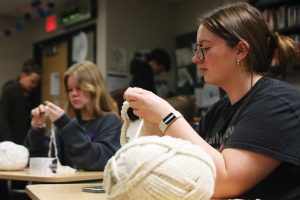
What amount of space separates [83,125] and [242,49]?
1353 mm

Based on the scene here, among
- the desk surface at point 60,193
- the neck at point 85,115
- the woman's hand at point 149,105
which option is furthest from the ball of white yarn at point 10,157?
the woman's hand at point 149,105

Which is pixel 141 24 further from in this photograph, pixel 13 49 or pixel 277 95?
pixel 277 95

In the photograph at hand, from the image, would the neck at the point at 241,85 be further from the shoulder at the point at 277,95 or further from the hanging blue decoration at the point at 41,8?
the hanging blue decoration at the point at 41,8

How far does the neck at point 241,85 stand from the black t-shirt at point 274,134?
0.07 meters

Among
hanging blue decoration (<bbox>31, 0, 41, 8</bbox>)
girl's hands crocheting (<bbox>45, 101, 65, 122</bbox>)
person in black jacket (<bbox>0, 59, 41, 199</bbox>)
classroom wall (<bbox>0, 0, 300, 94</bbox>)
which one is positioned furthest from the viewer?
hanging blue decoration (<bbox>31, 0, 41, 8</bbox>)

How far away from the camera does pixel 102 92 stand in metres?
2.35

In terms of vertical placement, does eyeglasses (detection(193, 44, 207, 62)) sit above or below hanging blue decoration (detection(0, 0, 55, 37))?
below

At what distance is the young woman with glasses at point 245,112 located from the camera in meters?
0.97

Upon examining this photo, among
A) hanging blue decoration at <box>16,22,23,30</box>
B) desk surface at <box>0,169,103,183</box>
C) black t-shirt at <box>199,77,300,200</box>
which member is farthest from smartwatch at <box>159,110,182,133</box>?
hanging blue decoration at <box>16,22,23,30</box>

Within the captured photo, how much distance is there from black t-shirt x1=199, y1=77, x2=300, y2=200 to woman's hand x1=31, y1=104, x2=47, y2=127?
4.17 ft

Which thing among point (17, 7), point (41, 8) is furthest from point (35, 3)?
point (17, 7)

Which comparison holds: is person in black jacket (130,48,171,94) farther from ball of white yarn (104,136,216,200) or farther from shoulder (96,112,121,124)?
ball of white yarn (104,136,216,200)

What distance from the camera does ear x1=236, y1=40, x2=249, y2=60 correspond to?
1116 millimetres

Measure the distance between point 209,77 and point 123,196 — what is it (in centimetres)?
56
